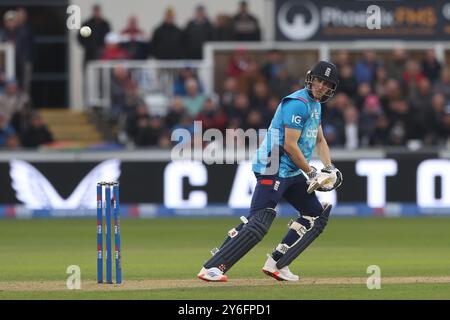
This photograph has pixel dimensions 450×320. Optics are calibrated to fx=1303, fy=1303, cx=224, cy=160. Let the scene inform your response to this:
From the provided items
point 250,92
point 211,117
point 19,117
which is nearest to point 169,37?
point 250,92

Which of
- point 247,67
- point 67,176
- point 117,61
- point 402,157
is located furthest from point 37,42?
point 402,157

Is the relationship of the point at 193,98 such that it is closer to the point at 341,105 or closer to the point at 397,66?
the point at 341,105

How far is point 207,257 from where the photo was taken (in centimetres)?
1596

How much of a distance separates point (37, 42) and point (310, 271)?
1736cm

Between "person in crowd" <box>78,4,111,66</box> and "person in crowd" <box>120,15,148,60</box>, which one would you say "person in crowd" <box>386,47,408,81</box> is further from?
"person in crowd" <box>78,4,111,66</box>

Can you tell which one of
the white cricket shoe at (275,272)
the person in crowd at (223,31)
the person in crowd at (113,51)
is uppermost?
the person in crowd at (223,31)

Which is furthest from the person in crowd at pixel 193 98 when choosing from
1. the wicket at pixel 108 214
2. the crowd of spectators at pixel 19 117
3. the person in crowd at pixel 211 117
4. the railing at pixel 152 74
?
the wicket at pixel 108 214

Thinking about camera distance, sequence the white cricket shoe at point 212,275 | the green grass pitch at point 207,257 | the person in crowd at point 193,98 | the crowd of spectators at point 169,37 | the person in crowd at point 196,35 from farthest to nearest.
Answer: the person in crowd at point 196,35 → the crowd of spectators at point 169,37 → the person in crowd at point 193,98 → the white cricket shoe at point 212,275 → the green grass pitch at point 207,257

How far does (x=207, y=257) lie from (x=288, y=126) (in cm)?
426

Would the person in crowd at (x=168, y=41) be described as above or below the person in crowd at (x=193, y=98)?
above

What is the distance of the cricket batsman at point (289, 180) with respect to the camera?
12031 mm

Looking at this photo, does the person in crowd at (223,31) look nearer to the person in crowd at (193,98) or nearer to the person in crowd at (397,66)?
the person in crowd at (193,98)

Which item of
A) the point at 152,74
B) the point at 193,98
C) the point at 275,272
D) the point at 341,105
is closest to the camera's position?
the point at 275,272

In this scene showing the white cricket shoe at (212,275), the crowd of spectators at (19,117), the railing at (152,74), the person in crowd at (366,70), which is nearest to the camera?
the white cricket shoe at (212,275)
